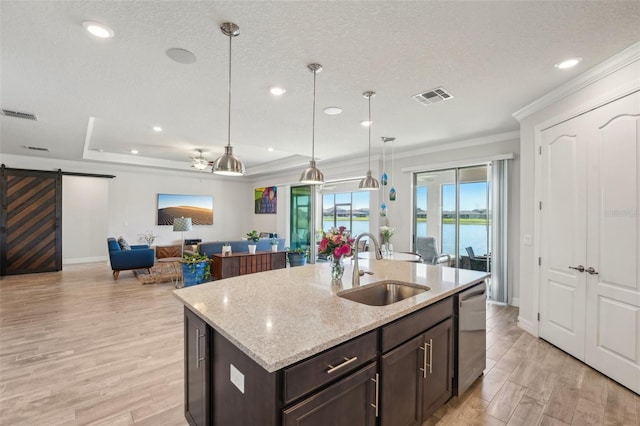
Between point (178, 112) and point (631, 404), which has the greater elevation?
point (178, 112)

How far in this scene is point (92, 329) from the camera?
353 cm

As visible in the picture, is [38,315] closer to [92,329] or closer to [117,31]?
[92,329]

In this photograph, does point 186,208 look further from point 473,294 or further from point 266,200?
point 473,294

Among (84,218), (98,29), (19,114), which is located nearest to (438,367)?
(98,29)

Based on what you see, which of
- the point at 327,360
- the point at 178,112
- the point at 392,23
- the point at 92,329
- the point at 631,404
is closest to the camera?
the point at 327,360

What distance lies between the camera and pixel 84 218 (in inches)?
328

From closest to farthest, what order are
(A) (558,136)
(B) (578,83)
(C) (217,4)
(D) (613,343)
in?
(C) (217,4) < (D) (613,343) < (B) (578,83) < (A) (558,136)

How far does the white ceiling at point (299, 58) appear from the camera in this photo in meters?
1.89

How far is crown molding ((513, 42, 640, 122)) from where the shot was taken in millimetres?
2326

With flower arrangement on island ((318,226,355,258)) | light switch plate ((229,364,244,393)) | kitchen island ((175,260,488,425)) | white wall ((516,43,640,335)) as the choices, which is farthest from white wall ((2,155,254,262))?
white wall ((516,43,640,335))

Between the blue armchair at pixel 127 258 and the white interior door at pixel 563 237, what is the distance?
280 inches

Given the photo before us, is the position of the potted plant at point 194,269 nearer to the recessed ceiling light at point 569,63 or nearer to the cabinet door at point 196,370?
the cabinet door at point 196,370

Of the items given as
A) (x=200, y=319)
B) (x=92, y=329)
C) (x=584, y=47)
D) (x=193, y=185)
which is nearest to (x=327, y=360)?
(x=200, y=319)

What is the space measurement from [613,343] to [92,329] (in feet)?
18.0
